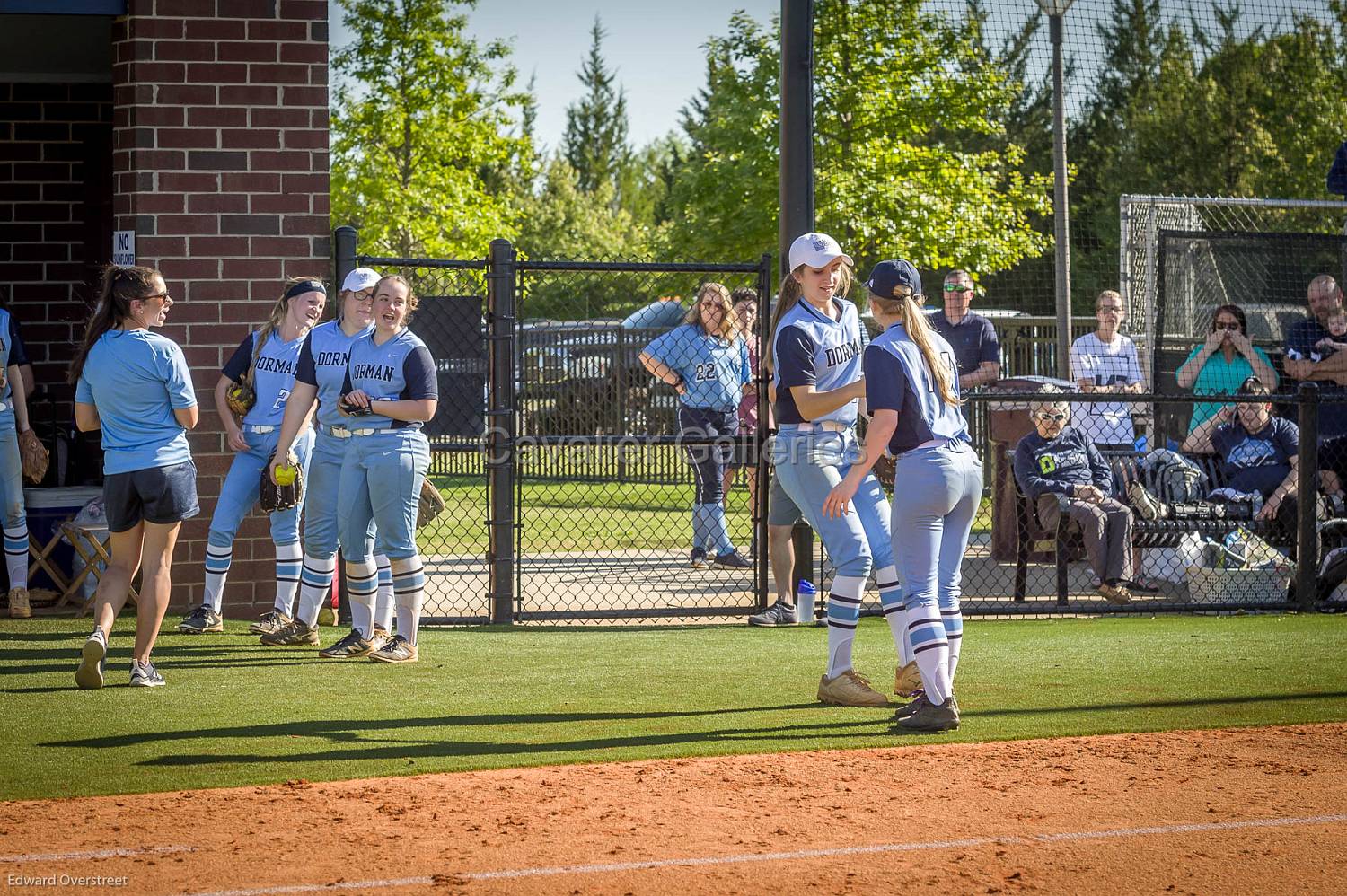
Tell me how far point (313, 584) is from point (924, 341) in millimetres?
4222

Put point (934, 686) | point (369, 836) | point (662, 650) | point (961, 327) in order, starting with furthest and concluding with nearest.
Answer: point (961, 327) < point (662, 650) < point (934, 686) < point (369, 836)

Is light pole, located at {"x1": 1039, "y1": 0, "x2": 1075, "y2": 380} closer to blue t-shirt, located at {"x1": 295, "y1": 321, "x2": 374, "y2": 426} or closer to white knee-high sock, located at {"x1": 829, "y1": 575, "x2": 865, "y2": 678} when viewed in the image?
white knee-high sock, located at {"x1": 829, "y1": 575, "x2": 865, "y2": 678}

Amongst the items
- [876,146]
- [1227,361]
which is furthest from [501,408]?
[876,146]

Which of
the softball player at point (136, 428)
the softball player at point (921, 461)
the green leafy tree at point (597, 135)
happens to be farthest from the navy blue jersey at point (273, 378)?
the green leafy tree at point (597, 135)

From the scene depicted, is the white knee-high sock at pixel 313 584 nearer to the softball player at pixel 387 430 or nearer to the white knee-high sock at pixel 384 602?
the white knee-high sock at pixel 384 602

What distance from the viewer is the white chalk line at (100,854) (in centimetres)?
452

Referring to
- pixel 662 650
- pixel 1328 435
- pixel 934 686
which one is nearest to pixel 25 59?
pixel 662 650

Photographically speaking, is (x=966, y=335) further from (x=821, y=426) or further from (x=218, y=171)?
(x=218, y=171)

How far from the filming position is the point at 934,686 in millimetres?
6359

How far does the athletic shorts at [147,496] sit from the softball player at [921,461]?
123 inches

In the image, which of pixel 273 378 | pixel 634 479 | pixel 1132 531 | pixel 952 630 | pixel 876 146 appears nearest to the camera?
pixel 952 630

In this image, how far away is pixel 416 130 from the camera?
28.6 metres

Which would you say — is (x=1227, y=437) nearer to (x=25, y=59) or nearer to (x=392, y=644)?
(x=392, y=644)

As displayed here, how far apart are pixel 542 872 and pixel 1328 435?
8.91 meters
